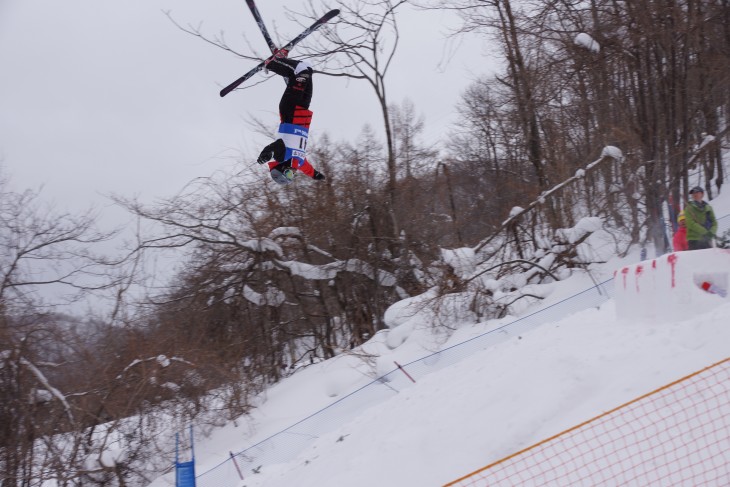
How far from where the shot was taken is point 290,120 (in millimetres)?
6816

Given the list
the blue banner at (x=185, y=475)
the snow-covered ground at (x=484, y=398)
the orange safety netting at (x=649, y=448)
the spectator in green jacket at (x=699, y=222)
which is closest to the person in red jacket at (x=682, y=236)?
the spectator in green jacket at (x=699, y=222)

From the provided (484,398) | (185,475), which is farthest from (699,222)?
(185,475)

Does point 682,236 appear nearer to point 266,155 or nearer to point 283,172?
point 283,172

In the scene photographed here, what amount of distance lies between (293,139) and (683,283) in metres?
5.00

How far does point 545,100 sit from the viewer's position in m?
16.8

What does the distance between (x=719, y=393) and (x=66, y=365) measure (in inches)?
494

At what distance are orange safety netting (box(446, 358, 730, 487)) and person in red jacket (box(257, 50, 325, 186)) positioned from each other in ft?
12.0

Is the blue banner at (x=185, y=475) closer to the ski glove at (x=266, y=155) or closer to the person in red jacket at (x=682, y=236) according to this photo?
the ski glove at (x=266, y=155)

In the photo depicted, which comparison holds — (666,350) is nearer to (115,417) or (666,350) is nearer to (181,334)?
(115,417)

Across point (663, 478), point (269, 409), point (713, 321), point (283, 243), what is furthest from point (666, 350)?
point (283, 243)

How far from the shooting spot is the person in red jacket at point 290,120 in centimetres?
646

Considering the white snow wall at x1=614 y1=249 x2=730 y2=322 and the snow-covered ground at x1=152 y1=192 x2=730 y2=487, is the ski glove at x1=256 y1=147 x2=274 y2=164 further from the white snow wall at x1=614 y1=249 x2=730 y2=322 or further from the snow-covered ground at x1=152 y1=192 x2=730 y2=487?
the white snow wall at x1=614 y1=249 x2=730 y2=322

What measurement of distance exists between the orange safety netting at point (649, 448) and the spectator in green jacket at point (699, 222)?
440 cm

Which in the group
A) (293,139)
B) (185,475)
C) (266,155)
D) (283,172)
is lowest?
(185,475)
